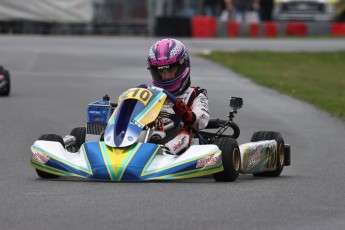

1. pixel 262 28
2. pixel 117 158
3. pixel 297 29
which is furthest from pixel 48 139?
pixel 297 29

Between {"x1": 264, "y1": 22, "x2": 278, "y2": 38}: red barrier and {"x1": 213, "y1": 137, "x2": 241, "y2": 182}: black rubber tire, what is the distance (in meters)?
29.7

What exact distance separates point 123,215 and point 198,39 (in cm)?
2685

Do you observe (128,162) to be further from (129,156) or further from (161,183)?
(161,183)

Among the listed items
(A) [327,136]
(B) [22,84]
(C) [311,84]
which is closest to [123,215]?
(A) [327,136]

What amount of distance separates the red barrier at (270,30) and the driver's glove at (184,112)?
29.3 m

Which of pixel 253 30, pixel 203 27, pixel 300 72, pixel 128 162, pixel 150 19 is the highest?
pixel 128 162

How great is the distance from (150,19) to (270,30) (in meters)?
5.50

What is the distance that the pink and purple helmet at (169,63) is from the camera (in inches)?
356

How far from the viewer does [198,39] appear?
3309 centimetres

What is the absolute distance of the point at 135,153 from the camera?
7922 millimetres

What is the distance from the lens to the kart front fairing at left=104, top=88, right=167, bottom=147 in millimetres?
8094

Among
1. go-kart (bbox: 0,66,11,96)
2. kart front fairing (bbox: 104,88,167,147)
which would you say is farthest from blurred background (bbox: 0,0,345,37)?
kart front fairing (bbox: 104,88,167,147)

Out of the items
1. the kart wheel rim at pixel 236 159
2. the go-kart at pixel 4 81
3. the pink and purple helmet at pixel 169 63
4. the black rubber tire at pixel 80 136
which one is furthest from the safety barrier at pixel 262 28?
the kart wheel rim at pixel 236 159

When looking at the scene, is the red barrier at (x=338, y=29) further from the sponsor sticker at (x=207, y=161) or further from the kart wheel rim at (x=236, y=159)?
the sponsor sticker at (x=207, y=161)
